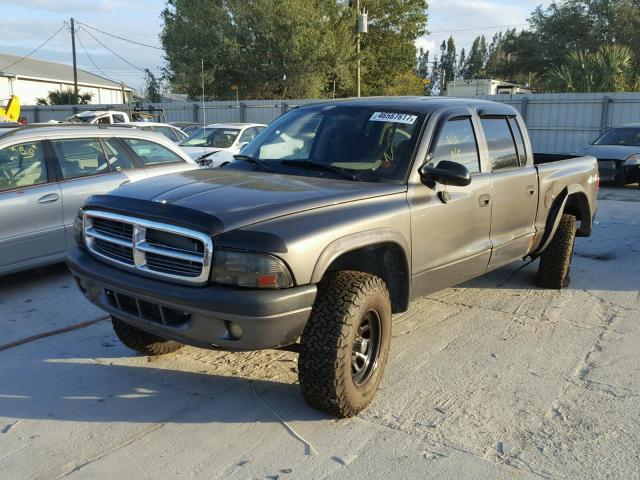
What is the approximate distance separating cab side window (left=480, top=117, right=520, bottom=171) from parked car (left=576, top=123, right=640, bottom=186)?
31.6 feet

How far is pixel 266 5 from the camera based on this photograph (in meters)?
31.2

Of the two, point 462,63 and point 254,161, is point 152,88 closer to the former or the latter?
point 254,161

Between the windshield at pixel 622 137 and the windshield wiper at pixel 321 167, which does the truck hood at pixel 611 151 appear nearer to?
the windshield at pixel 622 137

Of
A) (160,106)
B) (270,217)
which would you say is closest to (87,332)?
(270,217)

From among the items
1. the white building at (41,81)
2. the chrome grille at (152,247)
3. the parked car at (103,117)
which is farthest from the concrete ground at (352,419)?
the white building at (41,81)

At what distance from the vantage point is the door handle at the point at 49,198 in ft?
18.4

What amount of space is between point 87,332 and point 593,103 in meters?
19.8

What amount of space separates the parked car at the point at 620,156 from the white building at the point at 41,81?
1519 inches

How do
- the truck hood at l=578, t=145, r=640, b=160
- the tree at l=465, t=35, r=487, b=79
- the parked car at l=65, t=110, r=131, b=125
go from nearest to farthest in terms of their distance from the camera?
the truck hood at l=578, t=145, r=640, b=160
the parked car at l=65, t=110, r=131, b=125
the tree at l=465, t=35, r=487, b=79

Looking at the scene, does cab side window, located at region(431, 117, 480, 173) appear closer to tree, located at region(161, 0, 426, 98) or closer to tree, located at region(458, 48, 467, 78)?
tree, located at region(161, 0, 426, 98)

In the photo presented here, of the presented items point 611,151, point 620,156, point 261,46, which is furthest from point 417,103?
point 261,46

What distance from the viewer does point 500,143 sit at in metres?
4.83

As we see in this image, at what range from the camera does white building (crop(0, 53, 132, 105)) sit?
4962 centimetres

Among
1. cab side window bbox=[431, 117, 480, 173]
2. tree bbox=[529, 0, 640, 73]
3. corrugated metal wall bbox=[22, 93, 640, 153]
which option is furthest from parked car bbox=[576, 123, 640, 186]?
tree bbox=[529, 0, 640, 73]
